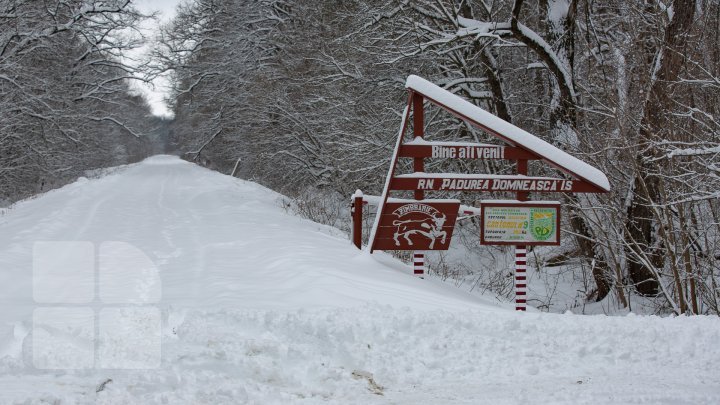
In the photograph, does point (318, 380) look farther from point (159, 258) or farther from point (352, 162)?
point (352, 162)

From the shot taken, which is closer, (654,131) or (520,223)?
(520,223)

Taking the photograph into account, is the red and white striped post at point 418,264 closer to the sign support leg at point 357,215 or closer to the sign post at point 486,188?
the sign post at point 486,188

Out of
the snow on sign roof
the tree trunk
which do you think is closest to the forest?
the tree trunk

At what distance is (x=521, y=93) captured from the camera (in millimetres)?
18359

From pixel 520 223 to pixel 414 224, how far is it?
60.7 inches

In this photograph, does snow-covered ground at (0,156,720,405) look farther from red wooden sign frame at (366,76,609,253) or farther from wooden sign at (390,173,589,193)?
wooden sign at (390,173,589,193)

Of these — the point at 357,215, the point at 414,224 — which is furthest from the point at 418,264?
the point at 357,215

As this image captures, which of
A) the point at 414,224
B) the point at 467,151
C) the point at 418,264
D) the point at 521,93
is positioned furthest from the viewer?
the point at 521,93

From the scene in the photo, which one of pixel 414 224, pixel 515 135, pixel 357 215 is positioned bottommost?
pixel 414 224

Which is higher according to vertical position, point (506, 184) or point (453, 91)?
point (453, 91)

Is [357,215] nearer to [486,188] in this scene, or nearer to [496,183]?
[486,188]

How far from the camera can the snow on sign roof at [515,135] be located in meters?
9.79

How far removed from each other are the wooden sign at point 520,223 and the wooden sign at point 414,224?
1.81 ft

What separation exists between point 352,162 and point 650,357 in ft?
44.0
